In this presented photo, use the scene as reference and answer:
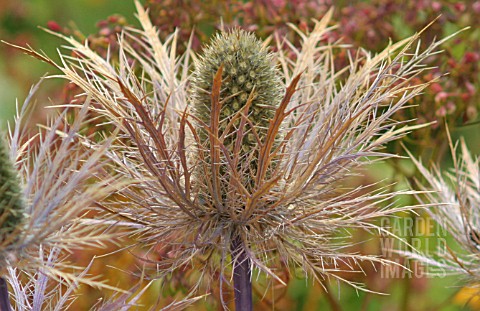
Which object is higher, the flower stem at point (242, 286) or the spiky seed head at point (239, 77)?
the spiky seed head at point (239, 77)

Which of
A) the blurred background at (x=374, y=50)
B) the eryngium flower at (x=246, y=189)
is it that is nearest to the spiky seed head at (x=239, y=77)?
the eryngium flower at (x=246, y=189)

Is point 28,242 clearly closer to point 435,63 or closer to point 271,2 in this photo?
point 271,2

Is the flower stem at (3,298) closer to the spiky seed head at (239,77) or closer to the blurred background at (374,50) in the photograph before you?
the spiky seed head at (239,77)

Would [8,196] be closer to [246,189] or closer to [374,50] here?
[246,189]

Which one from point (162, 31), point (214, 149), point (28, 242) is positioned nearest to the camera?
point (28, 242)

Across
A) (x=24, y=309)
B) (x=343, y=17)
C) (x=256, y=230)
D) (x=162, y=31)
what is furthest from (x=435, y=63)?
(x=24, y=309)

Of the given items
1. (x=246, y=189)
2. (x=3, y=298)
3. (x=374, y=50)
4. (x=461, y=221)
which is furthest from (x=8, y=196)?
(x=374, y=50)

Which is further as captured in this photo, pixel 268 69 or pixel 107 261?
pixel 107 261
